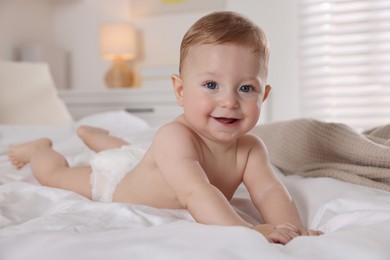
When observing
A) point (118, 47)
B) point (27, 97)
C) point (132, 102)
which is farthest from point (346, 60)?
point (27, 97)

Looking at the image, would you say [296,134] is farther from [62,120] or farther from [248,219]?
[62,120]

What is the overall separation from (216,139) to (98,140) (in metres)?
0.64

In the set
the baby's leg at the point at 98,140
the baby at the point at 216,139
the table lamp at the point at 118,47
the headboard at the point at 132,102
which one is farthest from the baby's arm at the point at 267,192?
the table lamp at the point at 118,47

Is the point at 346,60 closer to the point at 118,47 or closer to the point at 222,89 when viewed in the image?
the point at 118,47

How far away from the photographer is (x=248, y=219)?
3.18 ft

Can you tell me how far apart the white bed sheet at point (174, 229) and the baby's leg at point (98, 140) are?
323 millimetres

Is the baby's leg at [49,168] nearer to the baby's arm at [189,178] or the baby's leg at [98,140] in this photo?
the baby's leg at [98,140]

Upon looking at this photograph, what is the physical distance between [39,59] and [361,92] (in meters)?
2.19

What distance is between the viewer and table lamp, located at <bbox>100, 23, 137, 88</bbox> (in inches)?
146

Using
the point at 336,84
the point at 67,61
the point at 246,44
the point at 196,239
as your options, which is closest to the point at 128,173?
the point at 246,44

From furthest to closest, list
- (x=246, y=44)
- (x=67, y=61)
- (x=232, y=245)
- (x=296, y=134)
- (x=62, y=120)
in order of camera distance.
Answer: (x=67, y=61) < (x=62, y=120) < (x=296, y=134) < (x=246, y=44) < (x=232, y=245)

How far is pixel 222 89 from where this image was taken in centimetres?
91

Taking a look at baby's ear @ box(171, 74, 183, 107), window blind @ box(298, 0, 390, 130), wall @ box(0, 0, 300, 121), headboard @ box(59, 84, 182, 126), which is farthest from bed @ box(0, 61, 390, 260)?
wall @ box(0, 0, 300, 121)

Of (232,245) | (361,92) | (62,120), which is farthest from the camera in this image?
(361,92)
